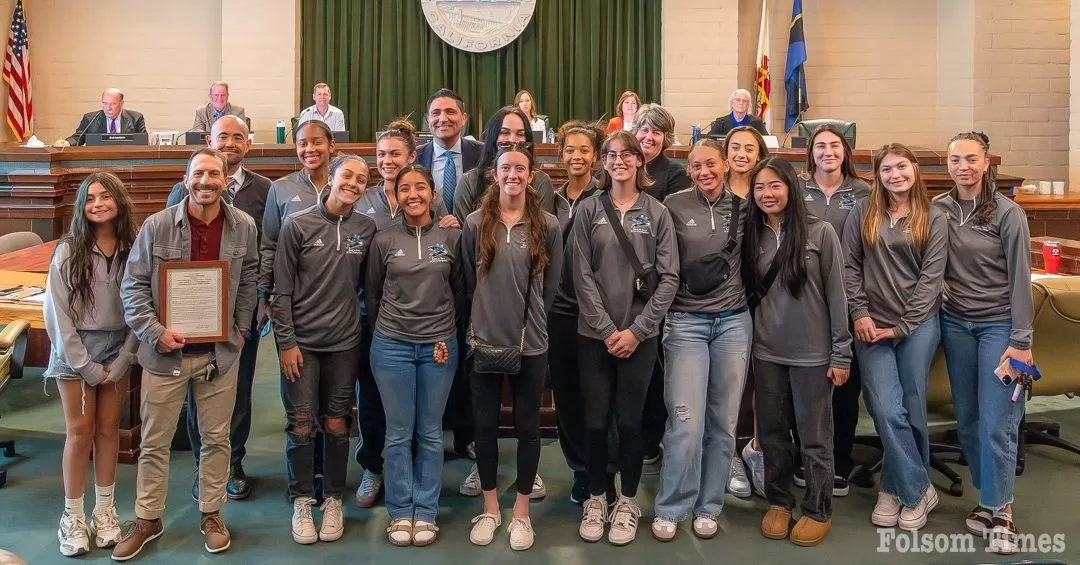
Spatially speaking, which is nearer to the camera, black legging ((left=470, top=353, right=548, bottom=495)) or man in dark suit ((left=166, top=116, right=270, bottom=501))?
black legging ((left=470, top=353, right=548, bottom=495))

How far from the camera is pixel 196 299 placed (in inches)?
127

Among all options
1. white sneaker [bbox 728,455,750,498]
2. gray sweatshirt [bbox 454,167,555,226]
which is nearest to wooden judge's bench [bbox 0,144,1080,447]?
gray sweatshirt [bbox 454,167,555,226]

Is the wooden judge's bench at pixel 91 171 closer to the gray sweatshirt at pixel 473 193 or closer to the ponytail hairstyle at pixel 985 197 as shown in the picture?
the gray sweatshirt at pixel 473 193

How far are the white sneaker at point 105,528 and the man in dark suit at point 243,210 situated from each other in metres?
0.38

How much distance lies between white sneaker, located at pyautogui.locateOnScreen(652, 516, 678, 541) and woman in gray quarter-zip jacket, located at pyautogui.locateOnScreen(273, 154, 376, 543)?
1139mm

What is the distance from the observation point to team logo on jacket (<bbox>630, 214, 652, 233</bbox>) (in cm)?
342

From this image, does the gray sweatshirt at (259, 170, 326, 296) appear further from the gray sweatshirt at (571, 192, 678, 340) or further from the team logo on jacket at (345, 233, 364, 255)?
the gray sweatshirt at (571, 192, 678, 340)

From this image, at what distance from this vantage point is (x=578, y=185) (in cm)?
382

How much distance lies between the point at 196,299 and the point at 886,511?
261cm

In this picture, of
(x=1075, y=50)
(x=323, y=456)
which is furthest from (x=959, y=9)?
(x=323, y=456)

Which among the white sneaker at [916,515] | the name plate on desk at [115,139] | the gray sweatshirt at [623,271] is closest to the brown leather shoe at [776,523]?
the white sneaker at [916,515]

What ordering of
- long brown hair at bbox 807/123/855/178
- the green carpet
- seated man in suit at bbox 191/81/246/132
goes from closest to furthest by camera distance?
the green carpet
long brown hair at bbox 807/123/855/178
seated man in suit at bbox 191/81/246/132

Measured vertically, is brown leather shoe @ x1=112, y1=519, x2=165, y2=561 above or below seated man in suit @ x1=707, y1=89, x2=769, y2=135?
below

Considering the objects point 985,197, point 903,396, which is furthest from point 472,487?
point 985,197
